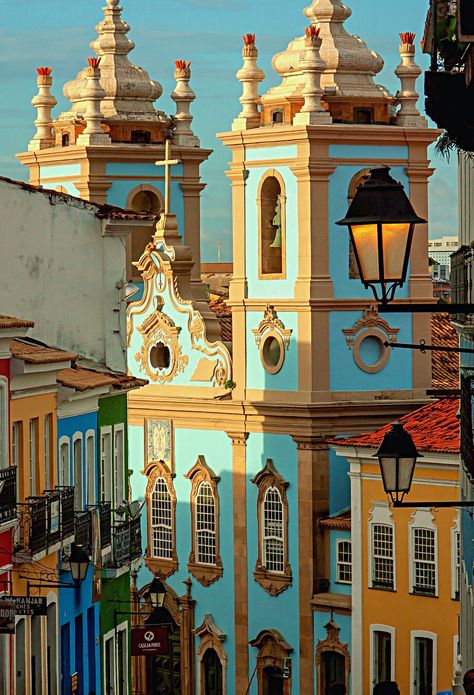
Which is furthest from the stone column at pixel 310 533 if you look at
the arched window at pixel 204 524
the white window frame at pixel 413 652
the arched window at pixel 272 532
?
the white window frame at pixel 413 652

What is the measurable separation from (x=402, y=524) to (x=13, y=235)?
15296mm

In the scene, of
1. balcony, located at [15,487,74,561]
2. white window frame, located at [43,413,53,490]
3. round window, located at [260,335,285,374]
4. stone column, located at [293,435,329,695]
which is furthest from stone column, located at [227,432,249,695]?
white window frame, located at [43,413,53,490]

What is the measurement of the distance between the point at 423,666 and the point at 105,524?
15.6 meters

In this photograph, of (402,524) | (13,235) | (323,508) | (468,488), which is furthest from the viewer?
(323,508)

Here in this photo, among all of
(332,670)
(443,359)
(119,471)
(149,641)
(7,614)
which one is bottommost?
(332,670)

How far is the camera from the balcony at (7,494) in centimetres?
2712

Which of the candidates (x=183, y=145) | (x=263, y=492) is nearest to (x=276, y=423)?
(x=263, y=492)

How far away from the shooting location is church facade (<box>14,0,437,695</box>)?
5281 cm

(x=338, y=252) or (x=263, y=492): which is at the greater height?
(x=338, y=252)

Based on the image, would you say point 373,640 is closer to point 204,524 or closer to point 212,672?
point 212,672

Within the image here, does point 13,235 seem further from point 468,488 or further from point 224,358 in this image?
point 224,358

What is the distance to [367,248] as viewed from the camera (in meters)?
15.7

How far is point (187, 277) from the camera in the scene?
57031 mm

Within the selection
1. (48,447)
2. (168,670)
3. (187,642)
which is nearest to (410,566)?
(187,642)
